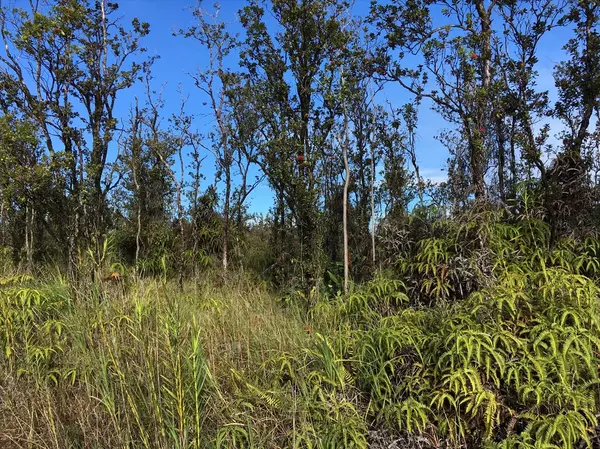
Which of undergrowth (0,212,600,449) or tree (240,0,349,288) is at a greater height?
tree (240,0,349,288)

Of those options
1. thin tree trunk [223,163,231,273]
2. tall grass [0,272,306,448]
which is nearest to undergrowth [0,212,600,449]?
tall grass [0,272,306,448]

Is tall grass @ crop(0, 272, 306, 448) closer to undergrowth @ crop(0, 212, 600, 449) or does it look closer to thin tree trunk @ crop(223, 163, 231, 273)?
undergrowth @ crop(0, 212, 600, 449)

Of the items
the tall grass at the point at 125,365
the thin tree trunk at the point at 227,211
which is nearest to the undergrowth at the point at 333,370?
the tall grass at the point at 125,365

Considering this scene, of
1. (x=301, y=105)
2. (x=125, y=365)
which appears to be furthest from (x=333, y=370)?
(x=301, y=105)

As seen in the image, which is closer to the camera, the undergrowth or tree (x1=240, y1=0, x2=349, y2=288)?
the undergrowth

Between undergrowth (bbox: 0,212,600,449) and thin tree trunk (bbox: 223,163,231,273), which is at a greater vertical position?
thin tree trunk (bbox: 223,163,231,273)

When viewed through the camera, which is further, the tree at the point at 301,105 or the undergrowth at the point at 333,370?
the tree at the point at 301,105

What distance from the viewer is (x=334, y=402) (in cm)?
277

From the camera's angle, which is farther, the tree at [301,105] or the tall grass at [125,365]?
the tree at [301,105]

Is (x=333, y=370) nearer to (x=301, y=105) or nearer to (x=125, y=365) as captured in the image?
(x=125, y=365)

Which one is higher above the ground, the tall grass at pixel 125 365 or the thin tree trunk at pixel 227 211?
the thin tree trunk at pixel 227 211

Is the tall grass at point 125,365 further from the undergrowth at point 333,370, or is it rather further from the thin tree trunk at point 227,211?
the thin tree trunk at point 227,211

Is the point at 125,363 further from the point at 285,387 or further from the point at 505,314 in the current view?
the point at 505,314

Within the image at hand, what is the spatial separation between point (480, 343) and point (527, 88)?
14.6ft
